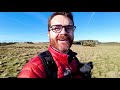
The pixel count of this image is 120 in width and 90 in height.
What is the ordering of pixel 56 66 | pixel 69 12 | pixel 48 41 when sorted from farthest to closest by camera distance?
pixel 69 12 → pixel 48 41 → pixel 56 66

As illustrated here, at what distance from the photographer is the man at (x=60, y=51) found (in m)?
2.55

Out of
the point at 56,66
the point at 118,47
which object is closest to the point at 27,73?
the point at 56,66

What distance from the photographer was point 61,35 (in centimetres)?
296

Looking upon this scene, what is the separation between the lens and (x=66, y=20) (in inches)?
114

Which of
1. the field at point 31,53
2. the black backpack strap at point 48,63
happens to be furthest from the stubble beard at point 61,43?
the black backpack strap at point 48,63

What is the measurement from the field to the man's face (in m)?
0.16

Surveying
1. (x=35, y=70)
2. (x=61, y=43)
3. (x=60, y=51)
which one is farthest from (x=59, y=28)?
(x=35, y=70)

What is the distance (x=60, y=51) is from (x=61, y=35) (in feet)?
0.79

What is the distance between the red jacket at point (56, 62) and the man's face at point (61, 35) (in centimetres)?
22
